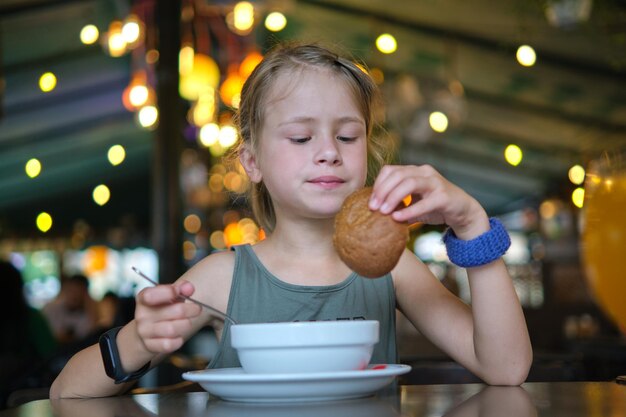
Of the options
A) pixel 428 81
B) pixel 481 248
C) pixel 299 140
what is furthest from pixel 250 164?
pixel 428 81

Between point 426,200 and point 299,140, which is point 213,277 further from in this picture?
point 426,200

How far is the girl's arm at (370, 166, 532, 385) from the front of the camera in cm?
105

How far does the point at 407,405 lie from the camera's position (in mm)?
954

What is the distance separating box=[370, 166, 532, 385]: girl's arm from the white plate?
220mm

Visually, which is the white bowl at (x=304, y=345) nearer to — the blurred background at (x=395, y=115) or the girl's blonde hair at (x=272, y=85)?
the girl's blonde hair at (x=272, y=85)

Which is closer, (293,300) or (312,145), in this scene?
(312,145)

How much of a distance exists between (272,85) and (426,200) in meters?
0.56

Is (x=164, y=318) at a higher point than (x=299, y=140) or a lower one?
lower

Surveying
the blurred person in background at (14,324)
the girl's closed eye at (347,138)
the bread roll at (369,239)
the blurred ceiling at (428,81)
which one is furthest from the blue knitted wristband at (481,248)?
the blurred ceiling at (428,81)

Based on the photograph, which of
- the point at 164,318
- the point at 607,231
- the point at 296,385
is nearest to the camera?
the point at 296,385

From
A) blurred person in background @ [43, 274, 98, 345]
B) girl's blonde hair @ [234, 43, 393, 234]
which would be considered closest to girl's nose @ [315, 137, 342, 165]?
girl's blonde hair @ [234, 43, 393, 234]

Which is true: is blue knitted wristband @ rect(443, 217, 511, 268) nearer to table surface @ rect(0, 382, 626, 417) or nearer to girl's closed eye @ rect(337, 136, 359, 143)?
table surface @ rect(0, 382, 626, 417)

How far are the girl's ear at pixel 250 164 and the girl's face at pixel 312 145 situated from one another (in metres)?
0.14

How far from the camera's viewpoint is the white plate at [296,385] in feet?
3.04
